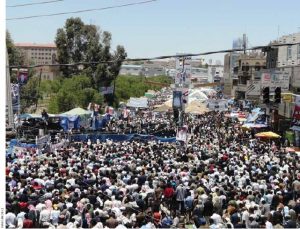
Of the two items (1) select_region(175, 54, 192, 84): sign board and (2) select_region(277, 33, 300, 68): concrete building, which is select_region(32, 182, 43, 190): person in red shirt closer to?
(1) select_region(175, 54, 192, 84): sign board

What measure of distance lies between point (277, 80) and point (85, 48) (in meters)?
34.3

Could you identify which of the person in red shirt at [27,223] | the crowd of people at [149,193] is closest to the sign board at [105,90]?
the crowd of people at [149,193]

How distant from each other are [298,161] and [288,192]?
349 inches

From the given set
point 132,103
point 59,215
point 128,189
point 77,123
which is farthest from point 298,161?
point 132,103

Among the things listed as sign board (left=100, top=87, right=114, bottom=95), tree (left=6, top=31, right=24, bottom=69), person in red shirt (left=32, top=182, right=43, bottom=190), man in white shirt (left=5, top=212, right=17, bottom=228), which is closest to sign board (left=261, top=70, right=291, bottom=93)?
sign board (left=100, top=87, right=114, bottom=95)

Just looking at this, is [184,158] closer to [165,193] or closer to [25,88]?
[165,193]

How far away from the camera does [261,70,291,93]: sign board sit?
1578 inches

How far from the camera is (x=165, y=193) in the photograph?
1667 cm

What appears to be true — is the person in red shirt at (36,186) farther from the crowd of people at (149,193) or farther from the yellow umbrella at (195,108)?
the yellow umbrella at (195,108)

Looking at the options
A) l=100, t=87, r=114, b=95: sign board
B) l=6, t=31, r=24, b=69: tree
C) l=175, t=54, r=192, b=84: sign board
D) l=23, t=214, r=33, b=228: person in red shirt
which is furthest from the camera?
l=100, t=87, r=114, b=95: sign board

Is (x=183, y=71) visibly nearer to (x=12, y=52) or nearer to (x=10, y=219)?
(x=10, y=219)

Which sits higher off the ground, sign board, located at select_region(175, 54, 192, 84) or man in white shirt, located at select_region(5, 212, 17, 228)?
sign board, located at select_region(175, 54, 192, 84)

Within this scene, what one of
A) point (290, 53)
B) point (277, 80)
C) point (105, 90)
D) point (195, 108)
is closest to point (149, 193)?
point (277, 80)

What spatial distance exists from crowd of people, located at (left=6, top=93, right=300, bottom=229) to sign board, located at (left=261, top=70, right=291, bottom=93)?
55.8 feet
